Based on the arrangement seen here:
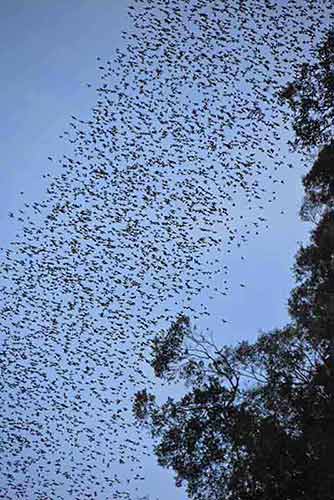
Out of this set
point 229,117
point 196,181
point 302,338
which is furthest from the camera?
point 196,181

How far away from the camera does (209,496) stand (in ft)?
38.2


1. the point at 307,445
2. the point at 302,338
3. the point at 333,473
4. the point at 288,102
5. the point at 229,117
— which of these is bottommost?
the point at 333,473

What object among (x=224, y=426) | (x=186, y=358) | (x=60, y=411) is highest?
(x=60, y=411)

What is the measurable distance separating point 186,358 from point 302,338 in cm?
323

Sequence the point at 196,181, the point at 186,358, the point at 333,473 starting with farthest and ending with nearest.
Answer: the point at 196,181 < the point at 186,358 < the point at 333,473

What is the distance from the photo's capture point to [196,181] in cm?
1855

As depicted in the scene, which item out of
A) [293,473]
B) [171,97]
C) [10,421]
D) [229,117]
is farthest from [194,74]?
[10,421]

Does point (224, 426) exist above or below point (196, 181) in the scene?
below

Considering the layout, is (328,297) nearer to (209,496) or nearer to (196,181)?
(209,496)

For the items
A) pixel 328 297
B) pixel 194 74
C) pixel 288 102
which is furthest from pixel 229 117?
pixel 328 297

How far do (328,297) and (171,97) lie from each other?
31.5 ft

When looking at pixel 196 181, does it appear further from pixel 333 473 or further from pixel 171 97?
pixel 333 473

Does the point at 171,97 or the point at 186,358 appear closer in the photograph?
the point at 186,358

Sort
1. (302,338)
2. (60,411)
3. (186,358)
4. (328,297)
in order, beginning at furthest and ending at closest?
(60,411)
(186,358)
(302,338)
(328,297)
